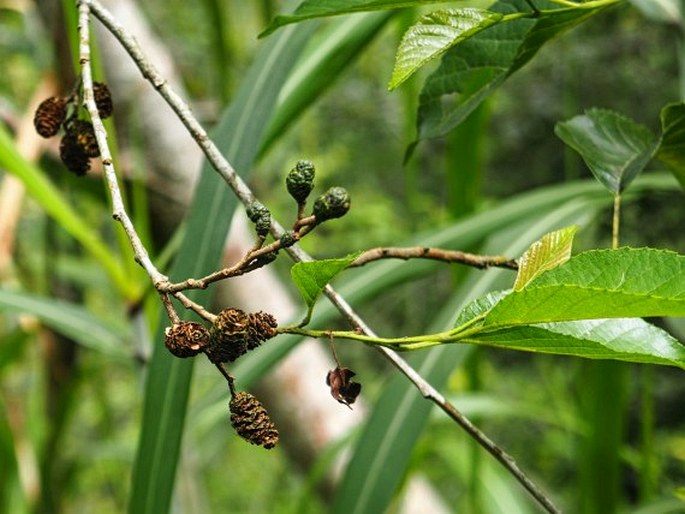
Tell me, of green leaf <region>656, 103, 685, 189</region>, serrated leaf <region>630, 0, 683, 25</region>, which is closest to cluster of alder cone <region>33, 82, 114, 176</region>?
green leaf <region>656, 103, 685, 189</region>

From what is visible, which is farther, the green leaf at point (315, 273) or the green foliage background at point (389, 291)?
the green foliage background at point (389, 291)

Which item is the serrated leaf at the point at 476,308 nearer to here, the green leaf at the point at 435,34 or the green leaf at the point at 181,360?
the green leaf at the point at 435,34

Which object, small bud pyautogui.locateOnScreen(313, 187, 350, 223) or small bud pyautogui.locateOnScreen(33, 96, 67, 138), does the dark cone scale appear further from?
small bud pyautogui.locateOnScreen(33, 96, 67, 138)

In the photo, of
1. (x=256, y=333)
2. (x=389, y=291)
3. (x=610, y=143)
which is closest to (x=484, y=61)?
(x=610, y=143)

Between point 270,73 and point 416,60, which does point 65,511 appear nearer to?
point 270,73

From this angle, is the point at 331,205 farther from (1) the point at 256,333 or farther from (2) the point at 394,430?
(2) the point at 394,430

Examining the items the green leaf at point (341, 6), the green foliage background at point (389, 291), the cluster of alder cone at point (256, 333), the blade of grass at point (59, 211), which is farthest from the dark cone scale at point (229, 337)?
the blade of grass at point (59, 211)
